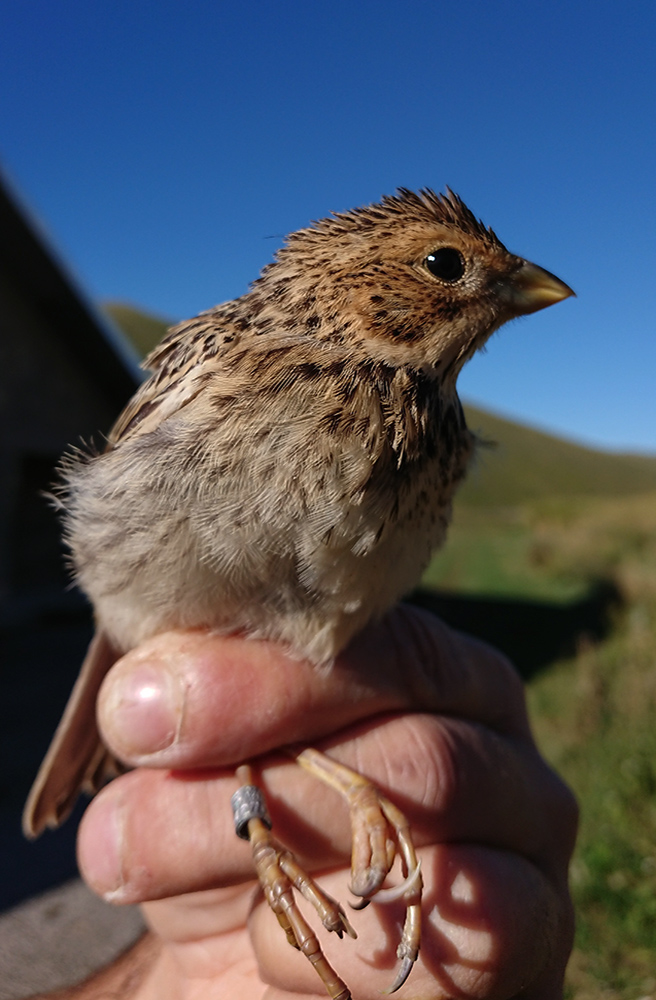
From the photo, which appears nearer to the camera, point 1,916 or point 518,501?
point 1,916

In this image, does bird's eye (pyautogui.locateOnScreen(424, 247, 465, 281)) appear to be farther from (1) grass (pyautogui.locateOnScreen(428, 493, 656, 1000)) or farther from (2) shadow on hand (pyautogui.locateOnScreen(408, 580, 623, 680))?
(2) shadow on hand (pyautogui.locateOnScreen(408, 580, 623, 680))

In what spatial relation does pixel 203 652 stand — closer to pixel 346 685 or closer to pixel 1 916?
pixel 346 685

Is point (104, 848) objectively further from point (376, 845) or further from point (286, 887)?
point (376, 845)

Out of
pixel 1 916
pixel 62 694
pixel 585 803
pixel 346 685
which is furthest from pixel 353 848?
pixel 62 694

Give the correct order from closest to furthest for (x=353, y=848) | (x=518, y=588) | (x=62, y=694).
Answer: (x=353, y=848) < (x=62, y=694) < (x=518, y=588)

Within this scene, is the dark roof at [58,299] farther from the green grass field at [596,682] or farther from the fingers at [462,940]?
the fingers at [462,940]

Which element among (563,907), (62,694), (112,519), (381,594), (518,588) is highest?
(112,519)

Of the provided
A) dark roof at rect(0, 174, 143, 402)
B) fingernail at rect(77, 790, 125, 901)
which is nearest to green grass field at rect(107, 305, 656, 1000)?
fingernail at rect(77, 790, 125, 901)

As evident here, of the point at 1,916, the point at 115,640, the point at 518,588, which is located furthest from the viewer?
the point at 518,588
